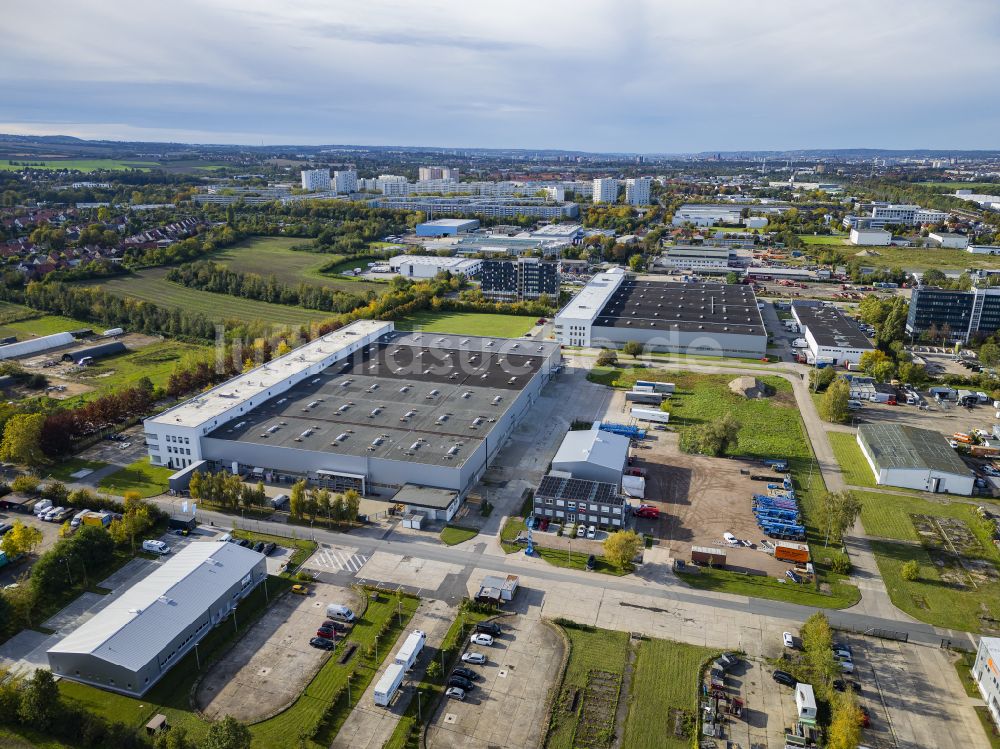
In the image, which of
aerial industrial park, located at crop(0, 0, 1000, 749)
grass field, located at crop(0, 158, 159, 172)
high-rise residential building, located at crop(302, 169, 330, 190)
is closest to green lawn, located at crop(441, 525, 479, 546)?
aerial industrial park, located at crop(0, 0, 1000, 749)

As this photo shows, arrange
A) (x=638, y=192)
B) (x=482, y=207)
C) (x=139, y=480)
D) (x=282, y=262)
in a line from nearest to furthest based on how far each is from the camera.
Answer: (x=139, y=480), (x=282, y=262), (x=482, y=207), (x=638, y=192)

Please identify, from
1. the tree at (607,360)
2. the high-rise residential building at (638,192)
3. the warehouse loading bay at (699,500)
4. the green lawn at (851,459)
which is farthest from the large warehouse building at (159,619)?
the high-rise residential building at (638,192)

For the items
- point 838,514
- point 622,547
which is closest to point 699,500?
point 838,514

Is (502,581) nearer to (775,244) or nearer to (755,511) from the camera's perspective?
(755,511)

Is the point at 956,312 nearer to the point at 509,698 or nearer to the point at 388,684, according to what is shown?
the point at 509,698

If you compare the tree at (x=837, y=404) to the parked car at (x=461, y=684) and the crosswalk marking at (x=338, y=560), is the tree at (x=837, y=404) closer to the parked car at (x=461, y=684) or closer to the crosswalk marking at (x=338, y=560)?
the crosswalk marking at (x=338, y=560)

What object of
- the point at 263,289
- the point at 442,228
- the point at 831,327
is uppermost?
the point at 442,228
